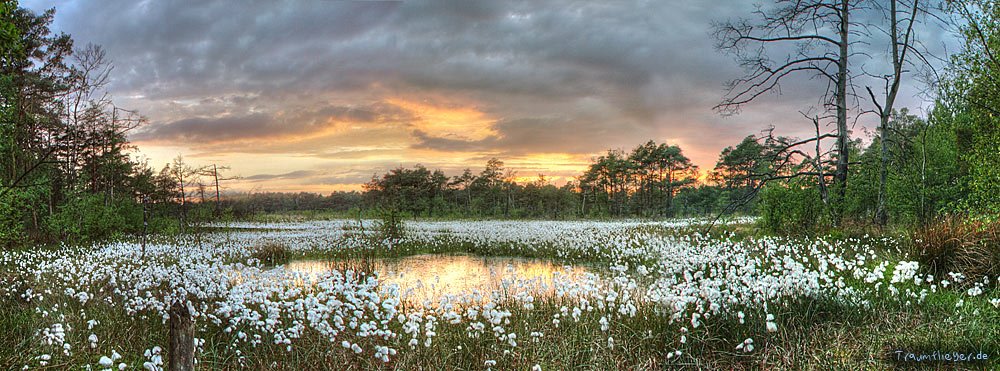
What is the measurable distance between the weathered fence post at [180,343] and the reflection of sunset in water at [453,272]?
4085mm

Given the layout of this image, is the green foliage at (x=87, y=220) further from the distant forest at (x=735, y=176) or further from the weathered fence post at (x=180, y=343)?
the weathered fence post at (x=180, y=343)

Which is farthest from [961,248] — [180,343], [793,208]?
[180,343]

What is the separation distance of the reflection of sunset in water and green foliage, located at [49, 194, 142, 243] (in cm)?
1027

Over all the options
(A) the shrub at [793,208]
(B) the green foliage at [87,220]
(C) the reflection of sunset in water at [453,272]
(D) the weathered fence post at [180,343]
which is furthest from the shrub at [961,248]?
(B) the green foliage at [87,220]

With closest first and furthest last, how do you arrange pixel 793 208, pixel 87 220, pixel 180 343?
pixel 180 343 → pixel 793 208 → pixel 87 220

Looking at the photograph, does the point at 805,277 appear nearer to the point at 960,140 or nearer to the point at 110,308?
the point at 110,308

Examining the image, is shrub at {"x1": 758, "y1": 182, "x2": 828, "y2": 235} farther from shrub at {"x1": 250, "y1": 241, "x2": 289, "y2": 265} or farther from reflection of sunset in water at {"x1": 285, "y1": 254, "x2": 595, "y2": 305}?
shrub at {"x1": 250, "y1": 241, "x2": 289, "y2": 265}

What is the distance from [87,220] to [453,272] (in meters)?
16.2

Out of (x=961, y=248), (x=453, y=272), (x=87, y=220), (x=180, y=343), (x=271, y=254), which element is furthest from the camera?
(x=87, y=220)

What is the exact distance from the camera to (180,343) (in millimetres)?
3127

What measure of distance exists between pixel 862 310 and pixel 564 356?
367cm

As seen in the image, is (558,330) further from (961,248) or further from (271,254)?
(271,254)

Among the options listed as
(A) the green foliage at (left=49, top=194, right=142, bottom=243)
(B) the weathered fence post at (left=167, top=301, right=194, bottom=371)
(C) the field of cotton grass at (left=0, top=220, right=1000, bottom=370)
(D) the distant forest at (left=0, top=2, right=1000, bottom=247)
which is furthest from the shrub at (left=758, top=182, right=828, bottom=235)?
(A) the green foliage at (left=49, top=194, right=142, bottom=243)

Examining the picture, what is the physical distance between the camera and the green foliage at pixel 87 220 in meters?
17.1
